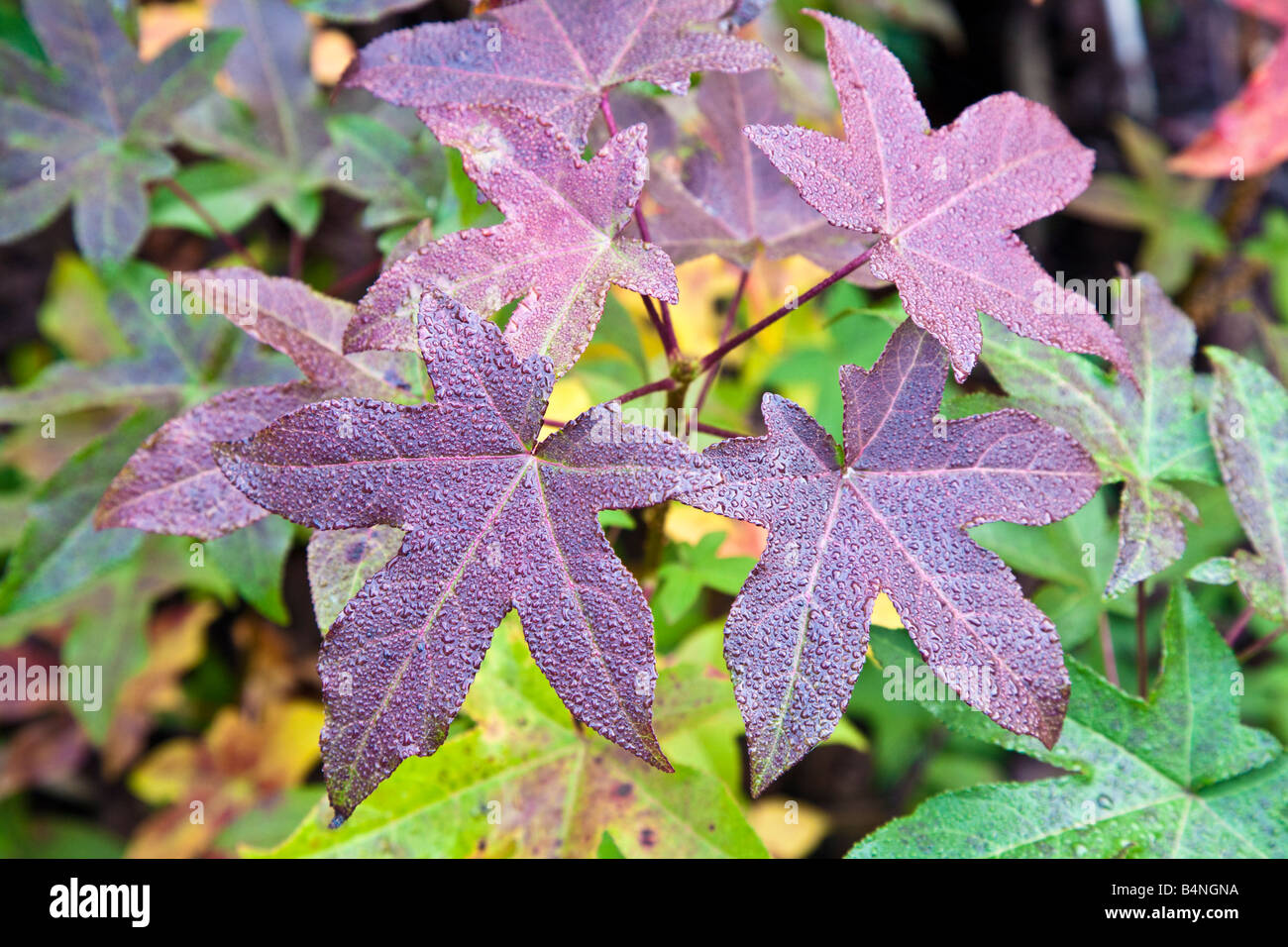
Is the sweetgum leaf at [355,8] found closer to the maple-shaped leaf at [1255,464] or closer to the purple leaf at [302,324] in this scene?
the purple leaf at [302,324]

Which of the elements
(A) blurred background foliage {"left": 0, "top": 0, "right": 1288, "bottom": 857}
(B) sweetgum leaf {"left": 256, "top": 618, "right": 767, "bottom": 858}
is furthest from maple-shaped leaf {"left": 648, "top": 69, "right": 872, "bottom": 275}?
(B) sweetgum leaf {"left": 256, "top": 618, "right": 767, "bottom": 858}

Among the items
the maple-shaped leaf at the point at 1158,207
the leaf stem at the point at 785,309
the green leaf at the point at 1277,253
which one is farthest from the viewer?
the maple-shaped leaf at the point at 1158,207

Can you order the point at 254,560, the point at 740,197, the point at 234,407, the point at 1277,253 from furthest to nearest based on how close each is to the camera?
the point at 1277,253
the point at 254,560
the point at 740,197
the point at 234,407

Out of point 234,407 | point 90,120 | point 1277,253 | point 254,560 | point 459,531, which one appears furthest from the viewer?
point 1277,253

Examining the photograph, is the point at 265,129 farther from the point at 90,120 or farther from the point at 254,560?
the point at 254,560

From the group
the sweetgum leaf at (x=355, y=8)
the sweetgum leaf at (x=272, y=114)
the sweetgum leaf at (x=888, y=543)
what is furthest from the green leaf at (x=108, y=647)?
the sweetgum leaf at (x=888, y=543)

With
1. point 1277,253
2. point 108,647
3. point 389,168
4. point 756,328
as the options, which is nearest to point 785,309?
point 756,328

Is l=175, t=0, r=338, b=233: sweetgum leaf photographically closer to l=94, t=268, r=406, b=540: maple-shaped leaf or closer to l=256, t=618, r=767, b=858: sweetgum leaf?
l=94, t=268, r=406, b=540: maple-shaped leaf

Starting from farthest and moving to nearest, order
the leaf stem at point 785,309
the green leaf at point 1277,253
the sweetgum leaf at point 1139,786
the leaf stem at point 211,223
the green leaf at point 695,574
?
the green leaf at point 1277,253 → the leaf stem at point 211,223 → the green leaf at point 695,574 → the sweetgum leaf at point 1139,786 → the leaf stem at point 785,309
